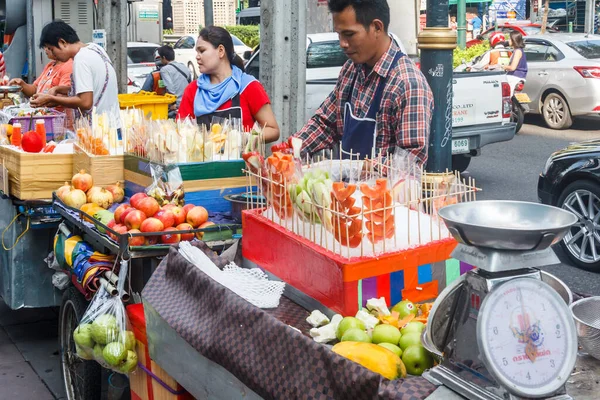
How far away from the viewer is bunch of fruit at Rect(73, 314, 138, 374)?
3.33m

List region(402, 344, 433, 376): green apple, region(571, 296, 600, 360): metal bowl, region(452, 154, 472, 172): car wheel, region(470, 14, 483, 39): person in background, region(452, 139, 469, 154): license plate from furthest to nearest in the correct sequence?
region(470, 14, 483, 39): person in background
region(452, 154, 472, 172): car wheel
region(452, 139, 469, 154): license plate
region(402, 344, 433, 376): green apple
region(571, 296, 600, 360): metal bowl

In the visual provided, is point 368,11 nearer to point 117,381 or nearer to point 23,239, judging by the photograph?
point 117,381

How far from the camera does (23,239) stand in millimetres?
4801

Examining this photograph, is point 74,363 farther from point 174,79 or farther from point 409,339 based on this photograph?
point 174,79

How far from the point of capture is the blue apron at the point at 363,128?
3633 millimetres

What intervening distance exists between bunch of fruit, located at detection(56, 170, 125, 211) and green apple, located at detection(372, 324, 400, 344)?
2155 millimetres

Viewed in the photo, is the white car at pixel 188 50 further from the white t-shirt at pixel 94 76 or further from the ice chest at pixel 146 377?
the ice chest at pixel 146 377

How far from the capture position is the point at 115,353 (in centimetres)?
332

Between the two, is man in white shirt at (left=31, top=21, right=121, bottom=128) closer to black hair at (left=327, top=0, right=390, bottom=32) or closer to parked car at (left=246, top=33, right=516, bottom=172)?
black hair at (left=327, top=0, right=390, bottom=32)

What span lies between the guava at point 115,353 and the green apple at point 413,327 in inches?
54.7

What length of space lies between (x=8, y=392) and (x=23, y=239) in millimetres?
904

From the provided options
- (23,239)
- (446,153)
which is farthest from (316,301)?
(446,153)

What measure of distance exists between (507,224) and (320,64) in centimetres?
894

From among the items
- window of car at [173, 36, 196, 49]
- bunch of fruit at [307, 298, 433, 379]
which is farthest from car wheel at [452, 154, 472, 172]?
window of car at [173, 36, 196, 49]
